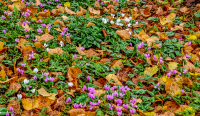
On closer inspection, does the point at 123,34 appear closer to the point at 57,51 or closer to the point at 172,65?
the point at 172,65

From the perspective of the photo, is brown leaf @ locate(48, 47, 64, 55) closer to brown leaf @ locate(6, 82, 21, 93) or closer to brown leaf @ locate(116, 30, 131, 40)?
brown leaf @ locate(6, 82, 21, 93)

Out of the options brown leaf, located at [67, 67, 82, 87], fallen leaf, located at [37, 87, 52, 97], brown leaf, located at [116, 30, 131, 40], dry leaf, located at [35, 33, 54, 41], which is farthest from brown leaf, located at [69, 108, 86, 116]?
brown leaf, located at [116, 30, 131, 40]

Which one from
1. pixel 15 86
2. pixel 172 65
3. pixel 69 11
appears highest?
pixel 69 11

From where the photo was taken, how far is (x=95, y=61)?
298 cm

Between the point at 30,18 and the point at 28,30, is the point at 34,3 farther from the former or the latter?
the point at 28,30

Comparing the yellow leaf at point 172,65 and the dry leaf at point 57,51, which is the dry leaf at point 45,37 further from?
the yellow leaf at point 172,65

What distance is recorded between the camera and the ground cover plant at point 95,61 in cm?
223

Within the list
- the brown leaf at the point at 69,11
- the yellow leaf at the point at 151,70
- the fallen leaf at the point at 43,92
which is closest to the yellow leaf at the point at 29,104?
the fallen leaf at the point at 43,92

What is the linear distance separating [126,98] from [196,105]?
80 centimetres

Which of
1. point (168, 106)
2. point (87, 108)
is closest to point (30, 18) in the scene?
point (87, 108)

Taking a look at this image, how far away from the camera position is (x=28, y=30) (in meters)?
3.29

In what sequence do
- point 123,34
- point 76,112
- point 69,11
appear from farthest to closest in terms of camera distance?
point 69,11 → point 123,34 → point 76,112

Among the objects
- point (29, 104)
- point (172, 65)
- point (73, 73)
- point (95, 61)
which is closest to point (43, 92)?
point (29, 104)

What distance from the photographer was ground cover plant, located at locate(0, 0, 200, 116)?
2.23 m
